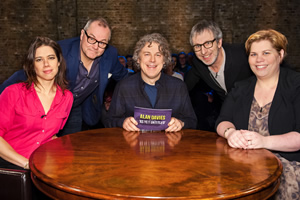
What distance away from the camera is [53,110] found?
89.9 inches

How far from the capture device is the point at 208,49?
9.57 feet

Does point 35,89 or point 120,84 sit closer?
point 35,89

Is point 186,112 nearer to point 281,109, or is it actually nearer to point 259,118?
point 259,118

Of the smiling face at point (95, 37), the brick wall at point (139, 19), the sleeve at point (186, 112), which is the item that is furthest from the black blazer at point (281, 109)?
the brick wall at point (139, 19)

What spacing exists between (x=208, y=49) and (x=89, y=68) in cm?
131

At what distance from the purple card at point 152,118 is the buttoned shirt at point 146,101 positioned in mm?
361

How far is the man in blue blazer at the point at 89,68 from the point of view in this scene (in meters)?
2.95

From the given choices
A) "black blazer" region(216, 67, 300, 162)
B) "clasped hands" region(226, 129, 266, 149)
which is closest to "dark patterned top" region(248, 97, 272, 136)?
"black blazer" region(216, 67, 300, 162)

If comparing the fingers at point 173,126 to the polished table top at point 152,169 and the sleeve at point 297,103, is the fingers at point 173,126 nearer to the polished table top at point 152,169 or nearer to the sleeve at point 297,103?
the polished table top at point 152,169

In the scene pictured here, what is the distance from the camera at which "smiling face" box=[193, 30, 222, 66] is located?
2.89 meters

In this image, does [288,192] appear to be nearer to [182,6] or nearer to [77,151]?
[77,151]

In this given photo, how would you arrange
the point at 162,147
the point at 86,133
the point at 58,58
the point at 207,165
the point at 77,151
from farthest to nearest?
the point at 58,58 → the point at 86,133 → the point at 162,147 → the point at 77,151 → the point at 207,165

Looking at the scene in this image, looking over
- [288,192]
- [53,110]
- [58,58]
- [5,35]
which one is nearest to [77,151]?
[53,110]

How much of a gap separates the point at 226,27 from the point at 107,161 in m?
9.63
